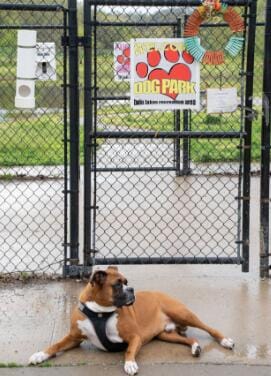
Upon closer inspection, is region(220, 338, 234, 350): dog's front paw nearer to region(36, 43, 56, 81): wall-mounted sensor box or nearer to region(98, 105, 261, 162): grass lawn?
region(36, 43, 56, 81): wall-mounted sensor box

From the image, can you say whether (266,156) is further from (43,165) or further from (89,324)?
(43,165)

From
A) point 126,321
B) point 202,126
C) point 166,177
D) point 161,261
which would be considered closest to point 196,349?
point 126,321

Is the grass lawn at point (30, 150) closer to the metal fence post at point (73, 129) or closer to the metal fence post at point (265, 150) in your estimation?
the metal fence post at point (73, 129)

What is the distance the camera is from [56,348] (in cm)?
422

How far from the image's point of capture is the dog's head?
13.4ft

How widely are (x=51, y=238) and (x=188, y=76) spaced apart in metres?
2.23

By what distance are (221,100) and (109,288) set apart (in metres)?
1.79

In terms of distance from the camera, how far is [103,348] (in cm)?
427

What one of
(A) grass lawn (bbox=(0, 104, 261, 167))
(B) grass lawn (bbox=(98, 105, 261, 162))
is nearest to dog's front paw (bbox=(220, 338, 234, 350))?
(A) grass lawn (bbox=(0, 104, 261, 167))

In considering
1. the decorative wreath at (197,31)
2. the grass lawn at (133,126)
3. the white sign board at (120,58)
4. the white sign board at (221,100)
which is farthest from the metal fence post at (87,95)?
the grass lawn at (133,126)

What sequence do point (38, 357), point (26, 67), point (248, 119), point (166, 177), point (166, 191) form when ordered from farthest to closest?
point (166, 177) < point (166, 191) < point (248, 119) < point (26, 67) < point (38, 357)

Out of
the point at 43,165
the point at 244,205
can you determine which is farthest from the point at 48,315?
the point at 43,165

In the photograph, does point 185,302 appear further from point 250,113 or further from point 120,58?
point 120,58

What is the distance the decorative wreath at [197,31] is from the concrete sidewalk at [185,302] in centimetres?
165
